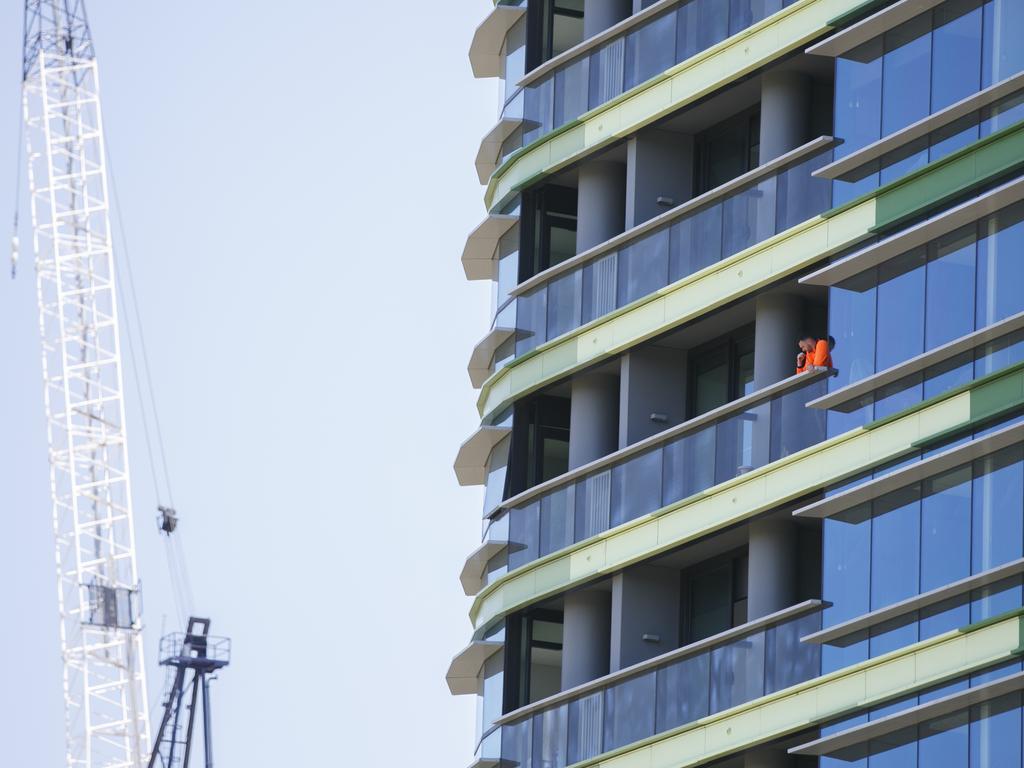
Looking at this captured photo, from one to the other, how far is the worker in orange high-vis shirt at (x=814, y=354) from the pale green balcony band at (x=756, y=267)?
141cm

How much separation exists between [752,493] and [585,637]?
5.43 m

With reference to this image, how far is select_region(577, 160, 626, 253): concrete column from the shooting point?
179ft

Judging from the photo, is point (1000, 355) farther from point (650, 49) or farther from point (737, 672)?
point (650, 49)

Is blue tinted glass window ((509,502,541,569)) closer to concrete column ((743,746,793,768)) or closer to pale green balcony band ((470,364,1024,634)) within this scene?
pale green balcony band ((470,364,1024,634))

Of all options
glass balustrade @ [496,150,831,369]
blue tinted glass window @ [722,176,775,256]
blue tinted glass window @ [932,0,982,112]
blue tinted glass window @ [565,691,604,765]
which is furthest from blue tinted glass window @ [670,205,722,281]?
blue tinted glass window @ [565,691,604,765]

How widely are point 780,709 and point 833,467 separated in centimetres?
389

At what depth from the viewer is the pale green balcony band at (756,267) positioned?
144ft

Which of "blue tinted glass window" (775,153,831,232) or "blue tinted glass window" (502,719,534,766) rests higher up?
"blue tinted glass window" (775,153,831,232)

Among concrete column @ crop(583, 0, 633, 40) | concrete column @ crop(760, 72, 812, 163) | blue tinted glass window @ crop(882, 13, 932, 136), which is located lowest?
blue tinted glass window @ crop(882, 13, 932, 136)

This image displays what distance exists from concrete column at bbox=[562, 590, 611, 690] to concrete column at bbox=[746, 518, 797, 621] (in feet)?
14.9

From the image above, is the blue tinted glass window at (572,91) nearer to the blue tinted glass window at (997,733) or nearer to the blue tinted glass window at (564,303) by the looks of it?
the blue tinted glass window at (564,303)

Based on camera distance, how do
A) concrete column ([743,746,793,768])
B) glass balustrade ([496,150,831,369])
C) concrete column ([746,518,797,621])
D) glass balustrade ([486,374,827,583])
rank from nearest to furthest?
concrete column ([743,746,793,768]) < concrete column ([746,518,797,621]) < glass balustrade ([486,374,827,583]) < glass balustrade ([496,150,831,369])

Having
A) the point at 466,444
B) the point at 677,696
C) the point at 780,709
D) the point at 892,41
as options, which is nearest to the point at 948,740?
the point at 780,709

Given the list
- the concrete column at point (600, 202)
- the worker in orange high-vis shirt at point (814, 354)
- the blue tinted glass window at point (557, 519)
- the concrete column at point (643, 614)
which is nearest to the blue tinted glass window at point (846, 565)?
the worker in orange high-vis shirt at point (814, 354)
